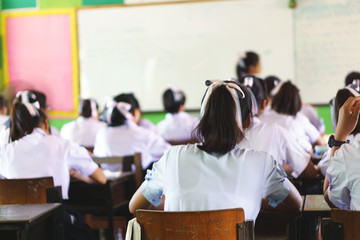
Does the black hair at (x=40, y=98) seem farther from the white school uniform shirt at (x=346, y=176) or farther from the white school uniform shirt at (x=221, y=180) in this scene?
the white school uniform shirt at (x=346, y=176)

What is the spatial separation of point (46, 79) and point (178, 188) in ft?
19.7

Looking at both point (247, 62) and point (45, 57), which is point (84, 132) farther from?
point (45, 57)

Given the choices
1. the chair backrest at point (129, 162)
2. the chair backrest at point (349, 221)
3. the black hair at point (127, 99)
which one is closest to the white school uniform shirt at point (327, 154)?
the chair backrest at point (349, 221)

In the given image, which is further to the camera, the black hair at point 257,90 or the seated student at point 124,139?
the seated student at point 124,139

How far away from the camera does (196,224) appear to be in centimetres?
153

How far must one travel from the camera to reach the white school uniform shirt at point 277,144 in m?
2.99

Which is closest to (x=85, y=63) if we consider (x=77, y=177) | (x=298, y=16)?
(x=298, y=16)

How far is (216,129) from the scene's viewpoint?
1.76 meters

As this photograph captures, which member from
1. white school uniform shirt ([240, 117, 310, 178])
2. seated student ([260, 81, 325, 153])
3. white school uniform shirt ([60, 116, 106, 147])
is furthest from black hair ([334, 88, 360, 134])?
white school uniform shirt ([60, 116, 106, 147])

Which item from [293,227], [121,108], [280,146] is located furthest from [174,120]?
[293,227]

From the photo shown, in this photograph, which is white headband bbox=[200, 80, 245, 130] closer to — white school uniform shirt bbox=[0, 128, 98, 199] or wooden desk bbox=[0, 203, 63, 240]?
wooden desk bbox=[0, 203, 63, 240]

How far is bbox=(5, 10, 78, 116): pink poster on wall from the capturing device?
23.8ft

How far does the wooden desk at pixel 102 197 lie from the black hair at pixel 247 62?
2147 mm

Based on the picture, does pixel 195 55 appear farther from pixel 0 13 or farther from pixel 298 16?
pixel 0 13
